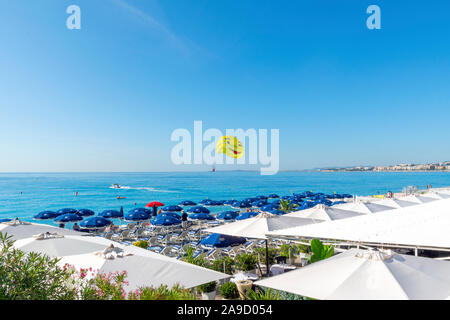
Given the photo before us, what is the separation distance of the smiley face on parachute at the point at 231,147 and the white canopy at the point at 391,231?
42.6ft

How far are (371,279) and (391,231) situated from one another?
2630mm

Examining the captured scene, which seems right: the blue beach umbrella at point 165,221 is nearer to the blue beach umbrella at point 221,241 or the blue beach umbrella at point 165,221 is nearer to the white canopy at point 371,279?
the blue beach umbrella at point 221,241

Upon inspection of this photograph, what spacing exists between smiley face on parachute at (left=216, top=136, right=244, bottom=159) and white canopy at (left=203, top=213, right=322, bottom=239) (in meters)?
10.4

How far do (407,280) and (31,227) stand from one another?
944 centimetres

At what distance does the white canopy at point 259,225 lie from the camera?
7.93 meters

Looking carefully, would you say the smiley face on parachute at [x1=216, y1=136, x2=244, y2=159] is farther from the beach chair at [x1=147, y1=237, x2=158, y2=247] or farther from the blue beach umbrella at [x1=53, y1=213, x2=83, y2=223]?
the blue beach umbrella at [x1=53, y1=213, x2=83, y2=223]

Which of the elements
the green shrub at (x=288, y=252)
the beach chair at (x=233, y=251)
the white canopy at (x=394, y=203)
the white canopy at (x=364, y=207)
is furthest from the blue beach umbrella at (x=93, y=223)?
the white canopy at (x=394, y=203)

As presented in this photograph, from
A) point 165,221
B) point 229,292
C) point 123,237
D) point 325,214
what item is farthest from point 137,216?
point 229,292

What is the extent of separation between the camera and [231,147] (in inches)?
771

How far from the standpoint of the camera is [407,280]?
10.2 feet

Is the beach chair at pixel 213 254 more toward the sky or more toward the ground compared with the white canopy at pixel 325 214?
more toward the ground

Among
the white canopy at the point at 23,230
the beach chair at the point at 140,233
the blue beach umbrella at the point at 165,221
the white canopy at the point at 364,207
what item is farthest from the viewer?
the beach chair at the point at 140,233
